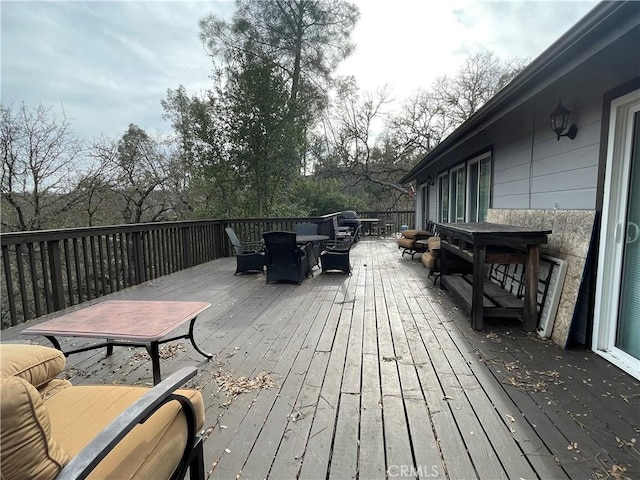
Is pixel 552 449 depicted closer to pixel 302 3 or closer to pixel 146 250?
pixel 146 250

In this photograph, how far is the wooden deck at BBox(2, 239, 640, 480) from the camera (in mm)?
1518

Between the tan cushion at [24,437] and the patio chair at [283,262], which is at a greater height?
the tan cushion at [24,437]

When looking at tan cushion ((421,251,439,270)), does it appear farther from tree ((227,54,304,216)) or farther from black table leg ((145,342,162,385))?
tree ((227,54,304,216))

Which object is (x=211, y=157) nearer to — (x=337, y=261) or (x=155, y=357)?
(x=337, y=261)

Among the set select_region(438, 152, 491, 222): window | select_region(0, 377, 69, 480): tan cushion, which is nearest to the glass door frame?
select_region(438, 152, 491, 222): window

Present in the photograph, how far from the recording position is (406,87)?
54.7 ft

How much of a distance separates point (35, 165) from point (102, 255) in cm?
487

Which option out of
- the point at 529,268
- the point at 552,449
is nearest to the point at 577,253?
the point at 529,268

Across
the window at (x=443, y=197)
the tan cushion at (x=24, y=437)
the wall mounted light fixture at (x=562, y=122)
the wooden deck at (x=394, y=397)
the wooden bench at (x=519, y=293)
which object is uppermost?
the wall mounted light fixture at (x=562, y=122)

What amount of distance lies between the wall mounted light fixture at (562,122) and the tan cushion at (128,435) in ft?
11.6

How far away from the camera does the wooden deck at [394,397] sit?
1518 millimetres

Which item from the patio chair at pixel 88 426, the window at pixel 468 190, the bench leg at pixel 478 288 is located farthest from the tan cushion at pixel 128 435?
the window at pixel 468 190

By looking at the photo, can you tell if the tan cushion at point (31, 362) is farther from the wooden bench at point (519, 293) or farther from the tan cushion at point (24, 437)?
the wooden bench at point (519, 293)

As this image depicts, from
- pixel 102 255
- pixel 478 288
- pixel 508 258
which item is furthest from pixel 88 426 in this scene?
pixel 102 255
